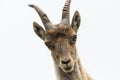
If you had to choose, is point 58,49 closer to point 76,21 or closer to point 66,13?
point 66,13

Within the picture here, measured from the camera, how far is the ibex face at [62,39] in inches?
897

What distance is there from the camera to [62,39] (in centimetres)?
2338

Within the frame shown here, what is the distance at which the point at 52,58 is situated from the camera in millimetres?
23938

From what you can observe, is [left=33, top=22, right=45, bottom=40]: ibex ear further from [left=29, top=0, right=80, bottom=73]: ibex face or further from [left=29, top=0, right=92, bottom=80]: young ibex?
[left=29, top=0, right=92, bottom=80]: young ibex

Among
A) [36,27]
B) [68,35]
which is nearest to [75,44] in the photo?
[68,35]

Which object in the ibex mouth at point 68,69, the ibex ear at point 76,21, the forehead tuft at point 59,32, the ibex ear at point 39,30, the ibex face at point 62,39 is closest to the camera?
the ibex mouth at point 68,69

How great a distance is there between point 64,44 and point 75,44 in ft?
3.22

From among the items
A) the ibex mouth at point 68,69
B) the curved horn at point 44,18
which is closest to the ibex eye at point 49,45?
the curved horn at point 44,18

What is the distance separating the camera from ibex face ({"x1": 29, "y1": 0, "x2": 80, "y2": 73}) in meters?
22.8

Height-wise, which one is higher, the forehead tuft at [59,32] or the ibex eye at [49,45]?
the forehead tuft at [59,32]

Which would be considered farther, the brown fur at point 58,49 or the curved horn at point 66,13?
the curved horn at point 66,13

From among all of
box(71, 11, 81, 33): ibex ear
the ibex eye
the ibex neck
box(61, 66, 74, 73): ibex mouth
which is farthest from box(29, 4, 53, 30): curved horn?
box(61, 66, 74, 73): ibex mouth

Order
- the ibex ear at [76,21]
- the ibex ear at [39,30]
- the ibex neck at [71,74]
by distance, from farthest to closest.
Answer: the ibex ear at [39,30] < the ibex ear at [76,21] < the ibex neck at [71,74]

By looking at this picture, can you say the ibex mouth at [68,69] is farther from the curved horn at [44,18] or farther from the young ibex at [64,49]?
the curved horn at [44,18]
